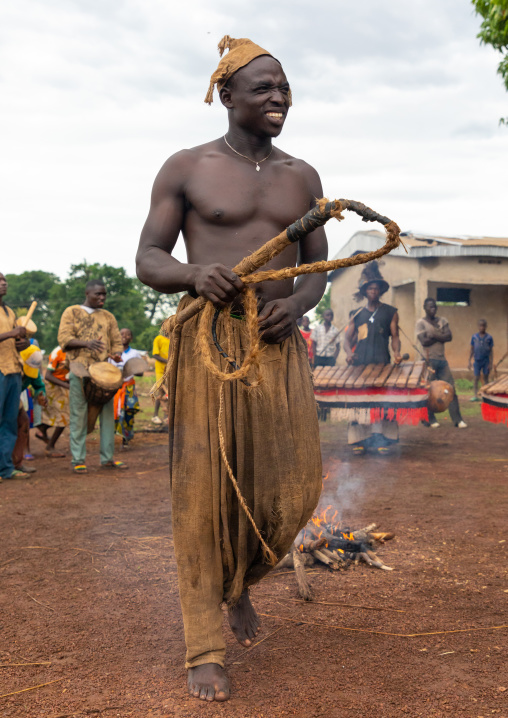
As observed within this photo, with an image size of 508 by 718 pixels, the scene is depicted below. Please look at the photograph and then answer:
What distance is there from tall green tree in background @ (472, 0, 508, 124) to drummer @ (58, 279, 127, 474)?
18.3 feet

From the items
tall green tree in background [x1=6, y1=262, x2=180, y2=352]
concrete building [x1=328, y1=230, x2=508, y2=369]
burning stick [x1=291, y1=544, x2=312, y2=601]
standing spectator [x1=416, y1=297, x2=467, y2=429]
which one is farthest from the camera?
tall green tree in background [x1=6, y1=262, x2=180, y2=352]

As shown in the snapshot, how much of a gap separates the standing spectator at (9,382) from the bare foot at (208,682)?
4940mm

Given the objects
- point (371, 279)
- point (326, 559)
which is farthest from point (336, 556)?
point (371, 279)

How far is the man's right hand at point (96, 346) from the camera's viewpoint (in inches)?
292

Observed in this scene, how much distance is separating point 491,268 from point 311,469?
15.3 meters

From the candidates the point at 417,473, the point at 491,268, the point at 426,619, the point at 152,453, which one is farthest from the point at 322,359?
Result: the point at 426,619

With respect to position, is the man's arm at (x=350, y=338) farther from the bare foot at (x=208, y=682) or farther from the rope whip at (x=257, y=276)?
the bare foot at (x=208, y=682)

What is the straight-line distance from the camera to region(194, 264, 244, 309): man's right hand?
90.4 inches

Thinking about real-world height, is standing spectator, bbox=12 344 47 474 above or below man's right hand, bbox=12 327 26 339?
below

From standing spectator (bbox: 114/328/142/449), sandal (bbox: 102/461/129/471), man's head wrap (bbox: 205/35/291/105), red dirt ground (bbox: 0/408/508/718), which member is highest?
man's head wrap (bbox: 205/35/291/105)

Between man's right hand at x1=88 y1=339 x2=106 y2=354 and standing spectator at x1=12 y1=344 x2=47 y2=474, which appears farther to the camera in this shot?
standing spectator at x1=12 y1=344 x2=47 y2=474

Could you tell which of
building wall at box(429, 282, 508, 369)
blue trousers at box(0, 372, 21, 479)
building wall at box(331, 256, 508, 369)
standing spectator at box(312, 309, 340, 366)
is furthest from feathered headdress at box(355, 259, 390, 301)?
building wall at box(429, 282, 508, 369)

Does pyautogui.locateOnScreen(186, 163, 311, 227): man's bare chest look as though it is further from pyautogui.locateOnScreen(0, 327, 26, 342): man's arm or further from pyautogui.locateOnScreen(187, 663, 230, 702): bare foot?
A: pyautogui.locateOnScreen(0, 327, 26, 342): man's arm

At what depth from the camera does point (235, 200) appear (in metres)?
2.62
